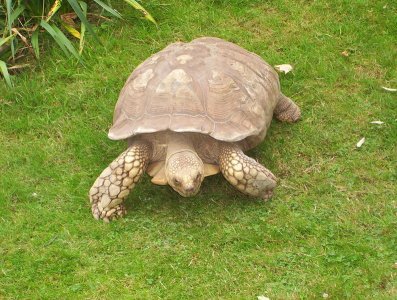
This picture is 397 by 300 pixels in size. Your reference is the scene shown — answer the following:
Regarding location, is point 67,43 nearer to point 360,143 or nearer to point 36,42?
point 36,42

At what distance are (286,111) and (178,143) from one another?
1.23 meters

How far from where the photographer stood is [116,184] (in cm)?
495

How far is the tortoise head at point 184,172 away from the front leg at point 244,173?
20 centimetres

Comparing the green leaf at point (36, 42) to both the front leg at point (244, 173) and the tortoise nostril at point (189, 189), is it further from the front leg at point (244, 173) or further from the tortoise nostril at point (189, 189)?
the tortoise nostril at point (189, 189)

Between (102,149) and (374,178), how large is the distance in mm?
2211

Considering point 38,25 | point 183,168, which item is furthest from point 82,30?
point 183,168

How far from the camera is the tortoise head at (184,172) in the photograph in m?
4.73

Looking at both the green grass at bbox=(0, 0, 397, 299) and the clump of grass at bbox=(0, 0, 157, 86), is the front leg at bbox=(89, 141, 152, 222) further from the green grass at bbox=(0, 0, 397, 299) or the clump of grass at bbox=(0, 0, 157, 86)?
the clump of grass at bbox=(0, 0, 157, 86)

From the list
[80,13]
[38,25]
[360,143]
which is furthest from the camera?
[38,25]

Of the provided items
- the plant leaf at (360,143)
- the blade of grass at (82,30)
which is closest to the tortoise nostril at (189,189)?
the plant leaf at (360,143)

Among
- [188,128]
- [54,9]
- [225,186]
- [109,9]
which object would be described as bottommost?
[225,186]

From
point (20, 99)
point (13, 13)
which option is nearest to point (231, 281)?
point (20, 99)

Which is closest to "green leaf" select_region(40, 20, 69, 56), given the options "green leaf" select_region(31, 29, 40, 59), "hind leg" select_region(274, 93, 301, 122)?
"green leaf" select_region(31, 29, 40, 59)

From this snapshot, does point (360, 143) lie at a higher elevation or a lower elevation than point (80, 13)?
lower
